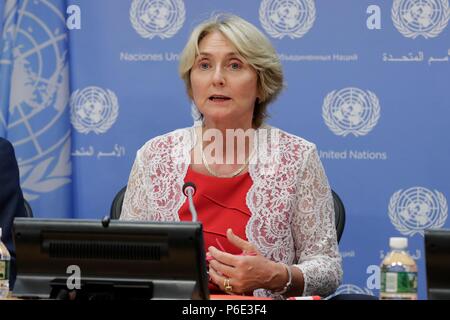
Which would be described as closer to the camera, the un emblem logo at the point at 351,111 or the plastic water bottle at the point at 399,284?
the plastic water bottle at the point at 399,284

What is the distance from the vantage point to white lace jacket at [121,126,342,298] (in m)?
2.76

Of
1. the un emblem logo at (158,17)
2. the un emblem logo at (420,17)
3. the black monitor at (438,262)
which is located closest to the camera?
the black monitor at (438,262)

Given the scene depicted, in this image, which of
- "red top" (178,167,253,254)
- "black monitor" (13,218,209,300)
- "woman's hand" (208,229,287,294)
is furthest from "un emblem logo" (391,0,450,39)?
"black monitor" (13,218,209,300)

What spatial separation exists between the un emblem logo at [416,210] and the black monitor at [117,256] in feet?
Answer: 7.20

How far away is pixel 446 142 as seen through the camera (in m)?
3.83

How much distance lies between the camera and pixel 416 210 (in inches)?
152

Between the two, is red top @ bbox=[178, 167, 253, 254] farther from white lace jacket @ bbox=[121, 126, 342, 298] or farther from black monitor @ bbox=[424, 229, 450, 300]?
black monitor @ bbox=[424, 229, 450, 300]

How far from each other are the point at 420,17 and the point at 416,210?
92cm

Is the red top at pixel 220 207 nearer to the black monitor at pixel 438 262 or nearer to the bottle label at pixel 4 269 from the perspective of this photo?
the bottle label at pixel 4 269

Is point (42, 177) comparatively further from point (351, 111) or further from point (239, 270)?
point (239, 270)

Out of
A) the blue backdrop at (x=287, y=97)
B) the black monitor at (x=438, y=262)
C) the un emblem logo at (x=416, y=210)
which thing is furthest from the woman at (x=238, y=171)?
the un emblem logo at (x=416, y=210)

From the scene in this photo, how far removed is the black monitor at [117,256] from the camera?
179 cm

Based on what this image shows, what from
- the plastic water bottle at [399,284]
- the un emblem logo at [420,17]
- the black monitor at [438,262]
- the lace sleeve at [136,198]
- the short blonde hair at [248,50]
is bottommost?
the plastic water bottle at [399,284]

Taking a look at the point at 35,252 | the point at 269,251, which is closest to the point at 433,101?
the point at 269,251
